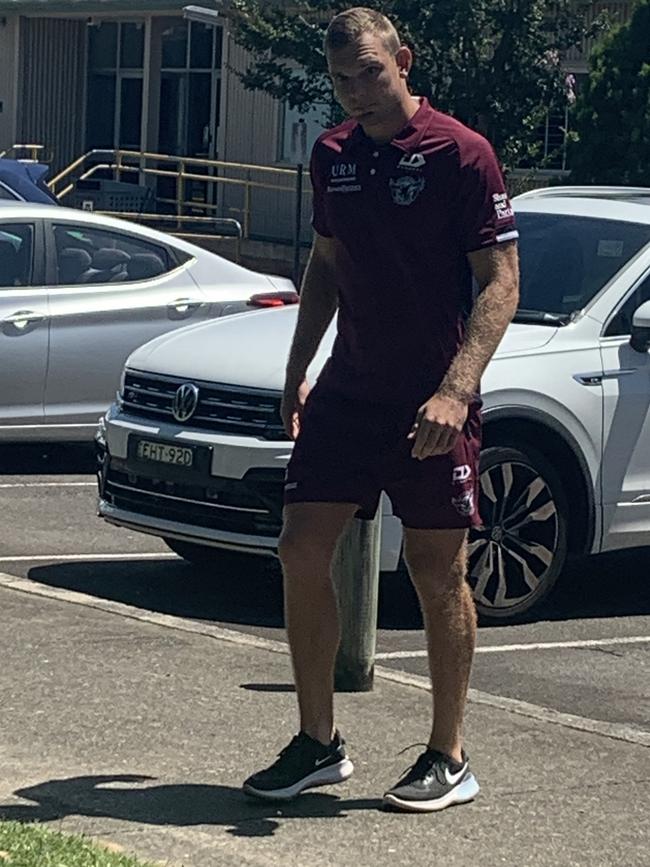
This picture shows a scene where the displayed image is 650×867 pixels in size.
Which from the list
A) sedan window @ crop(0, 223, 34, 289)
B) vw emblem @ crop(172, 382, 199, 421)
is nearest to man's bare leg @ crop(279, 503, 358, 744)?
vw emblem @ crop(172, 382, 199, 421)

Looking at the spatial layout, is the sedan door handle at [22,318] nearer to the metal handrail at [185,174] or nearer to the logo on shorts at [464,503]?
the logo on shorts at [464,503]

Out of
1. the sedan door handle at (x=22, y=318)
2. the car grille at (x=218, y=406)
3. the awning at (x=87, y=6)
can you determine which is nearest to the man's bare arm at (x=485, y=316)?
the car grille at (x=218, y=406)

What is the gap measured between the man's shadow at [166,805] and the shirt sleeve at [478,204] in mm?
1475

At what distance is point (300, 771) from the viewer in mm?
5160

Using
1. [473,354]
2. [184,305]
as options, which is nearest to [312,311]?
[473,354]

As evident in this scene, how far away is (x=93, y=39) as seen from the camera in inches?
1388

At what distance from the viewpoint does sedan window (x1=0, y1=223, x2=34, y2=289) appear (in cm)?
1117

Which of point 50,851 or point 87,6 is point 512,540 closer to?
point 50,851

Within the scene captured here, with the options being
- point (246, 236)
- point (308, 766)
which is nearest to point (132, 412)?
point (308, 766)

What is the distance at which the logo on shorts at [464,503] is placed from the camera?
5.11 m

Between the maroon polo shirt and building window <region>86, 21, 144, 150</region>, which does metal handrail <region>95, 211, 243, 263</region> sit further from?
the maroon polo shirt

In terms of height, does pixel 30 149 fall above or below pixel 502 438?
below

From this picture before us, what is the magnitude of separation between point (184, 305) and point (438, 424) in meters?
6.70

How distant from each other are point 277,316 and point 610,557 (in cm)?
227
